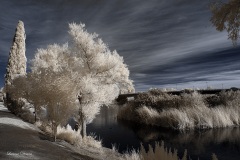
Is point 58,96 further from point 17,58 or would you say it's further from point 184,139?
point 17,58

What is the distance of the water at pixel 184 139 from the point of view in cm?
1298

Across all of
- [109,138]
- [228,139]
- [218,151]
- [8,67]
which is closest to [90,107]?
[109,138]

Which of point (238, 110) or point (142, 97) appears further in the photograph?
point (142, 97)

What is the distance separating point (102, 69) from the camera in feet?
50.3

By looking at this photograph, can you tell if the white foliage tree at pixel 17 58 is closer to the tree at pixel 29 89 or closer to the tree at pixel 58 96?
the tree at pixel 29 89

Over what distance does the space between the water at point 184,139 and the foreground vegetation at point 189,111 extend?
124 cm

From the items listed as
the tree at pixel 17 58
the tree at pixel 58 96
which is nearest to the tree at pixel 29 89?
the tree at pixel 58 96

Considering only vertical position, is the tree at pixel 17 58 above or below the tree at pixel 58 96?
above

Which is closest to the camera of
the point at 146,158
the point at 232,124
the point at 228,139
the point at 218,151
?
the point at 146,158

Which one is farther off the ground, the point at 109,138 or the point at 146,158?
the point at 146,158

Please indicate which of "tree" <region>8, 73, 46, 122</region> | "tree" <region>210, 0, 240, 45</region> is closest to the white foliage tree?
"tree" <region>8, 73, 46, 122</region>

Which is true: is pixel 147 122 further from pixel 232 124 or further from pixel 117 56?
pixel 117 56

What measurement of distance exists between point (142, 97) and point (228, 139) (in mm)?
12364

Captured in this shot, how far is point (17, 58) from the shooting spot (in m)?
21.3
